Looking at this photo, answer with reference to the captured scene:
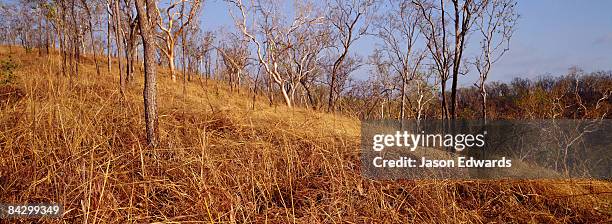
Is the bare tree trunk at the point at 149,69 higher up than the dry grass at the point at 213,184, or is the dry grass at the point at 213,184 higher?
the bare tree trunk at the point at 149,69

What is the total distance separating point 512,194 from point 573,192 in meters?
0.74

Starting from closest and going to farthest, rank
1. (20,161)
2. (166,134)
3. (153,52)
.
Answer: (20,161) → (153,52) → (166,134)

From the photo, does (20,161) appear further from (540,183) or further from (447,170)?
(540,183)

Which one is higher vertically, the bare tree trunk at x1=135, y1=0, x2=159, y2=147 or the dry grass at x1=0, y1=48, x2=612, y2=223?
the bare tree trunk at x1=135, y1=0, x2=159, y2=147

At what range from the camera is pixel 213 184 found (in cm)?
216

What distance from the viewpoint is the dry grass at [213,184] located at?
1894 mm

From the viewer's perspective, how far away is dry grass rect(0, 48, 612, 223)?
1894mm

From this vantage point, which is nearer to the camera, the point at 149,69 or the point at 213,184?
the point at 213,184

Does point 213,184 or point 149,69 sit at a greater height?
point 149,69

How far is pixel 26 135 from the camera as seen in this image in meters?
2.40

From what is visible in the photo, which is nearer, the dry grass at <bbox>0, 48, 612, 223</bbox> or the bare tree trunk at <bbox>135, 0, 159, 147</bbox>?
the dry grass at <bbox>0, 48, 612, 223</bbox>

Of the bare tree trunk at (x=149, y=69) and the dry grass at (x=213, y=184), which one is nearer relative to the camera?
the dry grass at (x=213, y=184)

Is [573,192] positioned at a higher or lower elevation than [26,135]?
lower

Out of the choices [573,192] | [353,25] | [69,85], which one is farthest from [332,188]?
[353,25]
